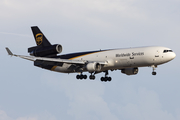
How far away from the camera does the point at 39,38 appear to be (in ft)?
263


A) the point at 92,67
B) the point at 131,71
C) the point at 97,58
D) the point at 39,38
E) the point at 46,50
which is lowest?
the point at 131,71

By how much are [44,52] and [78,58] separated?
7.36 meters

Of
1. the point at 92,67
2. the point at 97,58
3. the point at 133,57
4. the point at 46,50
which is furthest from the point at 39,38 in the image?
the point at 133,57

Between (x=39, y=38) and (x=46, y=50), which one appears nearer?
(x=46, y=50)

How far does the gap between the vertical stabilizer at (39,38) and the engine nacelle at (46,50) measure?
2.06 meters

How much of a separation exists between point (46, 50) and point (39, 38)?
5654 millimetres

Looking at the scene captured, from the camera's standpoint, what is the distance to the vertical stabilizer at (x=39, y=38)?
7931cm

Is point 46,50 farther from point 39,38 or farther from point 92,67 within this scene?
point 92,67

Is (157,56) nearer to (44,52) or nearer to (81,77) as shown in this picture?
(81,77)

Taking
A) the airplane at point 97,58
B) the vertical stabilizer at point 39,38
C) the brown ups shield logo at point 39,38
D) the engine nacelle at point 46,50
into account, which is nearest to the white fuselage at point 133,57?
the airplane at point 97,58

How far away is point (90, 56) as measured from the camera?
243 feet

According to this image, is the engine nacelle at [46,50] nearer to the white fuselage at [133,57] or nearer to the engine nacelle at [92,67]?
the white fuselage at [133,57]

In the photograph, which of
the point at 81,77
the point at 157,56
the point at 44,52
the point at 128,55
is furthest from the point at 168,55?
the point at 44,52

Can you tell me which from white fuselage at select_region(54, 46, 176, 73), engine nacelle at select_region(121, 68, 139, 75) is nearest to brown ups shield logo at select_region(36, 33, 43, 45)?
white fuselage at select_region(54, 46, 176, 73)
